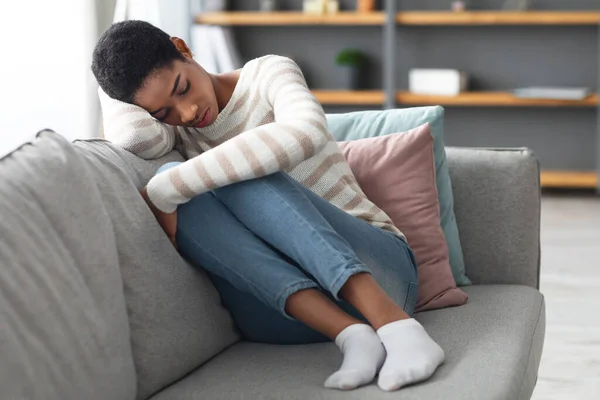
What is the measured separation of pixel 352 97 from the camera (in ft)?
16.3

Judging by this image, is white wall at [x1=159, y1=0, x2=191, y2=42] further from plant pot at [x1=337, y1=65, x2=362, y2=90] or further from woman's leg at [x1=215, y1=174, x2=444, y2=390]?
woman's leg at [x1=215, y1=174, x2=444, y2=390]

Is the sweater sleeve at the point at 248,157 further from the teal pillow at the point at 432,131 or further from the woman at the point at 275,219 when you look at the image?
the teal pillow at the point at 432,131

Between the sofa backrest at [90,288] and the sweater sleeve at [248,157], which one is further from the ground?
the sweater sleeve at [248,157]

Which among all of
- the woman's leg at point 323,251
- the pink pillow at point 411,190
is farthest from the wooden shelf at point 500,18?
the woman's leg at point 323,251

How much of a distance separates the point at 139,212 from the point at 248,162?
196 millimetres

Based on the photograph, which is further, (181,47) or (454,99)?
(454,99)

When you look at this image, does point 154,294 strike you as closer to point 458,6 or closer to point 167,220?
point 167,220

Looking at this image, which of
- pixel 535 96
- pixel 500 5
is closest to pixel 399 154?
pixel 535 96

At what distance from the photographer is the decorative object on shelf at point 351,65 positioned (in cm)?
503

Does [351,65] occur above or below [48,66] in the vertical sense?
below

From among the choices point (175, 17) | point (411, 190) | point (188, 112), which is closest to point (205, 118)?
point (188, 112)

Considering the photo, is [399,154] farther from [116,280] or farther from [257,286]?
[116,280]

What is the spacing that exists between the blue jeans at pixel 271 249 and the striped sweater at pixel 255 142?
0.04 meters

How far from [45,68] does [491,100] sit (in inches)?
106
